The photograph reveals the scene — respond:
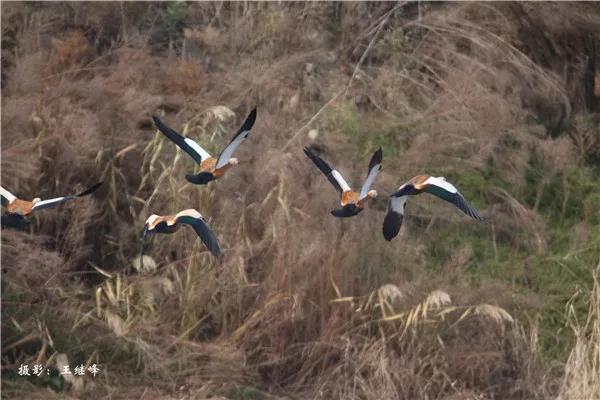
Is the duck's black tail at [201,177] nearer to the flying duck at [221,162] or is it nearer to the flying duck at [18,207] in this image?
the flying duck at [221,162]

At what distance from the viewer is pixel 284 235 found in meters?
5.76

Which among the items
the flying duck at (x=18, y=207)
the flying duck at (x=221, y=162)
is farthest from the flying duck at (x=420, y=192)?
the flying duck at (x=18, y=207)

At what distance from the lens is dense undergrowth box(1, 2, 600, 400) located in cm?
548

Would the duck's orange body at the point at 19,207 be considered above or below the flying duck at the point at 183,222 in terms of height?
below

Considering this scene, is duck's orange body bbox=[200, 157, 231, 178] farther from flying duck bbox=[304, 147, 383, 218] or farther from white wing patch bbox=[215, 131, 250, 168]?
flying duck bbox=[304, 147, 383, 218]

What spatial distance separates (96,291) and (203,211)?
0.65 meters

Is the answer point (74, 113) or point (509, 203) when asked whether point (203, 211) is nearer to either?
point (74, 113)

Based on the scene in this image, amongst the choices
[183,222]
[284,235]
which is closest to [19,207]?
[183,222]

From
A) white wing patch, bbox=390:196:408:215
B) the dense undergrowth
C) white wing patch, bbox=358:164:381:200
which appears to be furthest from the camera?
the dense undergrowth

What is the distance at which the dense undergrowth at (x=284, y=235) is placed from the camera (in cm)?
548

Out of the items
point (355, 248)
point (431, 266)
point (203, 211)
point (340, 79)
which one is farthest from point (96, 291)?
point (340, 79)

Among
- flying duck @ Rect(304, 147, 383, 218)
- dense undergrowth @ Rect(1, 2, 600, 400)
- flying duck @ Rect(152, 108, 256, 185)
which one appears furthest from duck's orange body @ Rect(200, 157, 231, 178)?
dense undergrowth @ Rect(1, 2, 600, 400)

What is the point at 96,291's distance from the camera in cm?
562

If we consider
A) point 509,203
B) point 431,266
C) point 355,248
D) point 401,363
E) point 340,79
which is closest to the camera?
point 401,363
